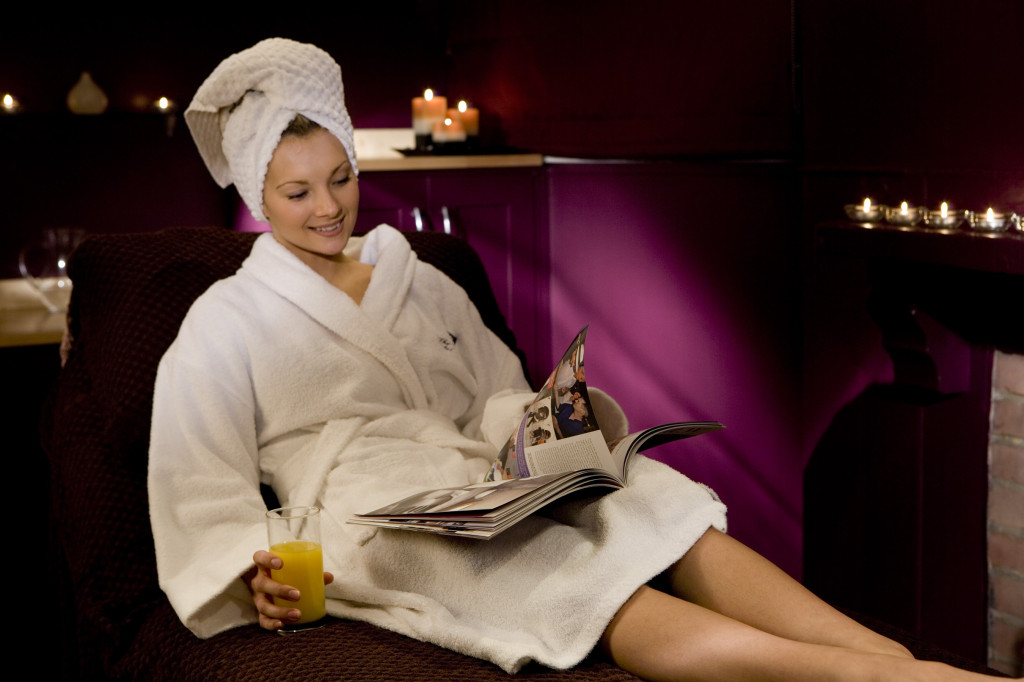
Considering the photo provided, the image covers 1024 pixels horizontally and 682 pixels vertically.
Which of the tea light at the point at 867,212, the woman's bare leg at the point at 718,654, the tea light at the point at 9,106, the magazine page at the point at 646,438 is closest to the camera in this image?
the woman's bare leg at the point at 718,654

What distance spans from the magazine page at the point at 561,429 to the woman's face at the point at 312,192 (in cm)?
51

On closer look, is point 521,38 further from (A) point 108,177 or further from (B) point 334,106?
(B) point 334,106

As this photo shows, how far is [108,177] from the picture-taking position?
3273 mm

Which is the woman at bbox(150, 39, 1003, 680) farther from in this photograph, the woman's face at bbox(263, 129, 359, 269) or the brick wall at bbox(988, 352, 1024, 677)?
the brick wall at bbox(988, 352, 1024, 677)

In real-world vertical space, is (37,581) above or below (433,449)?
below

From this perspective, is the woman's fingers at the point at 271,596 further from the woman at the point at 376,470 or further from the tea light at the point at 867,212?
the tea light at the point at 867,212

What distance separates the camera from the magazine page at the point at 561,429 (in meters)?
1.38

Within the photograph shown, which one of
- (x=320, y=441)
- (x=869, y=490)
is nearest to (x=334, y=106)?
(x=320, y=441)

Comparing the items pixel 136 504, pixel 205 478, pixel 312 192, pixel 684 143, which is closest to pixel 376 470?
pixel 205 478

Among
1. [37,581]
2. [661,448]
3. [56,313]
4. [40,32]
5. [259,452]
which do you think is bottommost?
[37,581]

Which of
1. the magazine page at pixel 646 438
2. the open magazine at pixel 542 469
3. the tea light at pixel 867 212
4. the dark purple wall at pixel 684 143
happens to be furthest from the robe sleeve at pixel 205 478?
the dark purple wall at pixel 684 143

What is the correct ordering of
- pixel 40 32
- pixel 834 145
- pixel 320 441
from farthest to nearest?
1. pixel 40 32
2. pixel 834 145
3. pixel 320 441

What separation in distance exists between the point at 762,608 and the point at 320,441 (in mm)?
717

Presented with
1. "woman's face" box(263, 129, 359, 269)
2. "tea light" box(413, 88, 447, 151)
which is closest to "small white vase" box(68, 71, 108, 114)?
"tea light" box(413, 88, 447, 151)
